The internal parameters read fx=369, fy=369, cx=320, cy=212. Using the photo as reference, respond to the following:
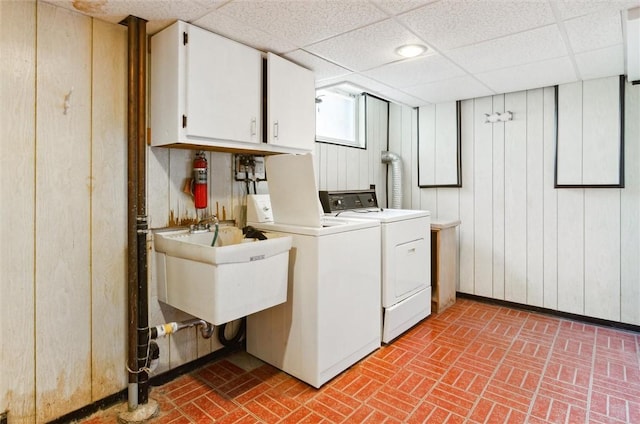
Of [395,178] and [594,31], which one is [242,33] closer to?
[594,31]

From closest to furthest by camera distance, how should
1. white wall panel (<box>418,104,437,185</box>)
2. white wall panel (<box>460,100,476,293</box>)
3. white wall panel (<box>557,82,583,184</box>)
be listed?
white wall panel (<box>557,82,583,184</box>) < white wall panel (<box>460,100,476,293</box>) < white wall panel (<box>418,104,437,185</box>)

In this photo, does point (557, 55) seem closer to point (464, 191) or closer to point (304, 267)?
point (464, 191)

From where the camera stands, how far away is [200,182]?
2320 mm

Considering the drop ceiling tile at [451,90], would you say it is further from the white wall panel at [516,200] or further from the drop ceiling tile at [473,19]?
the drop ceiling tile at [473,19]

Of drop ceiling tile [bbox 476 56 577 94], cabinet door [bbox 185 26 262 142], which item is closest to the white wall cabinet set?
cabinet door [bbox 185 26 262 142]

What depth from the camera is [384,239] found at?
2.73 metres

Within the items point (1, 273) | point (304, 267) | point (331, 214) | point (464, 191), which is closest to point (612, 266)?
point (464, 191)

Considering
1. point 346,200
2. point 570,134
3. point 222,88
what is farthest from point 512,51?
point 222,88

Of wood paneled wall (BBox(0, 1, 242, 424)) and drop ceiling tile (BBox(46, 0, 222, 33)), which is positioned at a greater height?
A: drop ceiling tile (BBox(46, 0, 222, 33))

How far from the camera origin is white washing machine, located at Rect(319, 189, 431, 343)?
2758 mm

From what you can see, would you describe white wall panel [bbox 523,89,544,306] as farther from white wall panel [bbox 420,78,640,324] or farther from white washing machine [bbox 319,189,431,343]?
white washing machine [bbox 319,189,431,343]

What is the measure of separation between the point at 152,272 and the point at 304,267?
3.04 feet

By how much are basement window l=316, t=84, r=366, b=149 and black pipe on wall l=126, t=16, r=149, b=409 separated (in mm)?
1766

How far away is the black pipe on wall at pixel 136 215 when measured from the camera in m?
1.98
